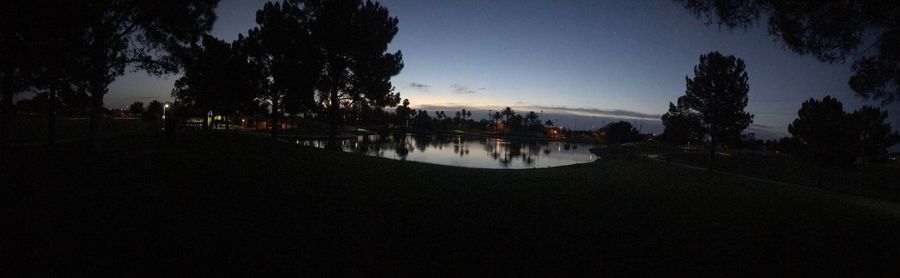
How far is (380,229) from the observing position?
596 cm

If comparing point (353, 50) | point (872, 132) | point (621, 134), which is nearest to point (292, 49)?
point (353, 50)

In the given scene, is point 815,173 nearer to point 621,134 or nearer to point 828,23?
point 828,23

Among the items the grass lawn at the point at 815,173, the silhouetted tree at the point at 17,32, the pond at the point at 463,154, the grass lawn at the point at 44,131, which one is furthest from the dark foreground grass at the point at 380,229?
the grass lawn at the point at 815,173

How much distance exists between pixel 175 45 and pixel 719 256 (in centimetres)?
1734

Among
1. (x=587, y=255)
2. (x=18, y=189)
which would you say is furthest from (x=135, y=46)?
(x=587, y=255)

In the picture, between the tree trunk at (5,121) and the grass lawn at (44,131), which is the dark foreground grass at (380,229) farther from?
the grass lawn at (44,131)

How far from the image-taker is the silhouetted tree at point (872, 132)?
28.3m

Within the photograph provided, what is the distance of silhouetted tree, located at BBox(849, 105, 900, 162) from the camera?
1115 inches

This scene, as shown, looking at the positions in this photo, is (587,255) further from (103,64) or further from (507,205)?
(103,64)

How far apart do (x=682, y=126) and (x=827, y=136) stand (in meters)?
9.41

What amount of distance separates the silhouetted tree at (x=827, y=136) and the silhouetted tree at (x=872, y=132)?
575 mm

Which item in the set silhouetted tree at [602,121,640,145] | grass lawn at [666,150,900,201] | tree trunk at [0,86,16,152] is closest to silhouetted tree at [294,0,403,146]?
tree trunk at [0,86,16,152]

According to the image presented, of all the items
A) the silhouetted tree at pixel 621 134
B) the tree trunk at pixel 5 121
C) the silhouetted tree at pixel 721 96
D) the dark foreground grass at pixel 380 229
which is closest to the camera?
the dark foreground grass at pixel 380 229

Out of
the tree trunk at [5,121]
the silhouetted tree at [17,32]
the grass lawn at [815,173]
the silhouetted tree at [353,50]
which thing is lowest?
the grass lawn at [815,173]
